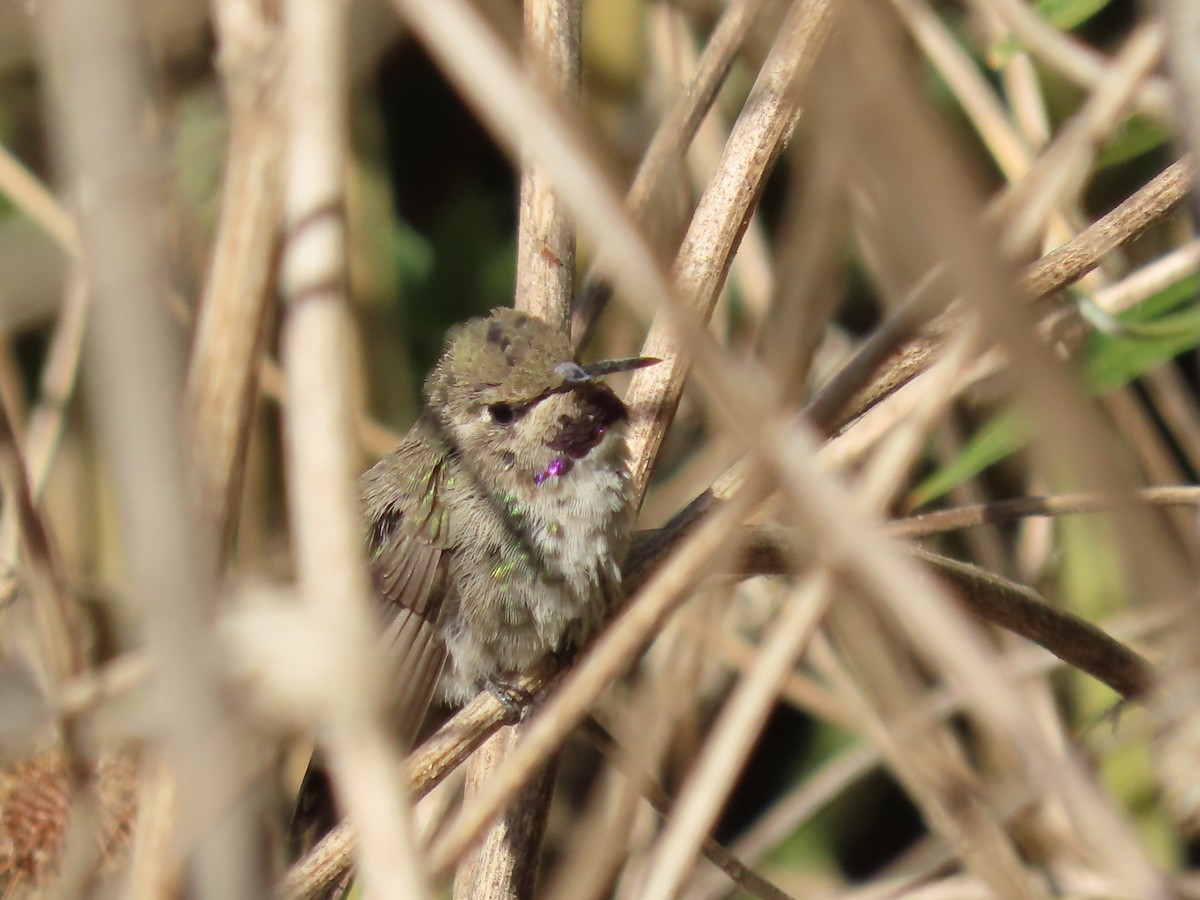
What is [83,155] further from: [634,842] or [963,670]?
[634,842]

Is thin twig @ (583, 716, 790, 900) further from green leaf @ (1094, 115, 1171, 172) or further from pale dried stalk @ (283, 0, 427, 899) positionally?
green leaf @ (1094, 115, 1171, 172)

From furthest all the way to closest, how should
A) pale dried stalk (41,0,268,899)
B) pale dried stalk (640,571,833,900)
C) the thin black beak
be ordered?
1. the thin black beak
2. pale dried stalk (640,571,833,900)
3. pale dried stalk (41,0,268,899)

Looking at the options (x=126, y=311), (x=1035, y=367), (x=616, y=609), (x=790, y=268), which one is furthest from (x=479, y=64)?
(x=616, y=609)

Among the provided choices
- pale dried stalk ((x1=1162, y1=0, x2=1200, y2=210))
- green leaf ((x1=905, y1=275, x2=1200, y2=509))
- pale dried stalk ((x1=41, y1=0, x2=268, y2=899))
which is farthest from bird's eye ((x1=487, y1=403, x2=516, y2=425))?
pale dried stalk ((x1=1162, y1=0, x2=1200, y2=210))

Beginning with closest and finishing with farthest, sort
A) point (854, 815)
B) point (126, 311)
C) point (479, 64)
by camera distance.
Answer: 1. point (126, 311)
2. point (479, 64)
3. point (854, 815)

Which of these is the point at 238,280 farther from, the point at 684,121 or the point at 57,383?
the point at 57,383

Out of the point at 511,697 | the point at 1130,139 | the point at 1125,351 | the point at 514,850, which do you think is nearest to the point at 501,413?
the point at 511,697

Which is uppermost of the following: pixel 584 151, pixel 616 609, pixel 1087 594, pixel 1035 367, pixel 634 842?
pixel 584 151

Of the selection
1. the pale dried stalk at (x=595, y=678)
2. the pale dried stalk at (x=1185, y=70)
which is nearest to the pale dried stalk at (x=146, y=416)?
the pale dried stalk at (x=595, y=678)
